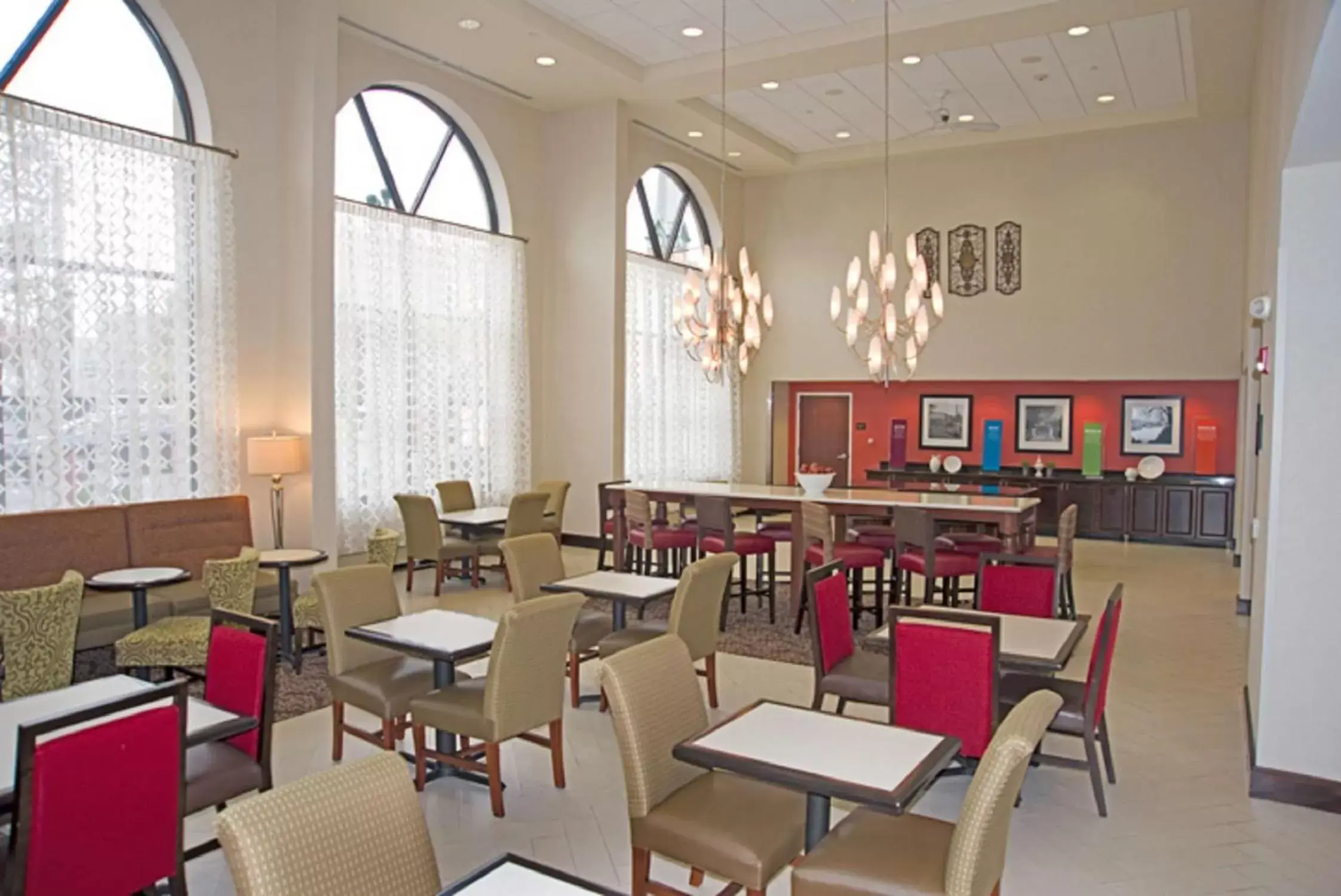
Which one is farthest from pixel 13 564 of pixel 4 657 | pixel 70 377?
pixel 4 657

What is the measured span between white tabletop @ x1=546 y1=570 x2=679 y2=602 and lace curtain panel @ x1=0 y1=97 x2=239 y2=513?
3539 mm

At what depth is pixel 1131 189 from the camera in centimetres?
1138

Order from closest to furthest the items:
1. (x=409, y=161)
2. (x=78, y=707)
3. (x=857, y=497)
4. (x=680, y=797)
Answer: (x=680, y=797) < (x=78, y=707) < (x=857, y=497) < (x=409, y=161)

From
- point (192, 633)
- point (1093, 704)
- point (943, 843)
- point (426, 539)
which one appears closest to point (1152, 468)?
point (426, 539)

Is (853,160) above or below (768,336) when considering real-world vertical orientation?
above

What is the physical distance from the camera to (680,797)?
118 inches

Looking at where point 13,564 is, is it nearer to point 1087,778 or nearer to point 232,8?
point 232,8

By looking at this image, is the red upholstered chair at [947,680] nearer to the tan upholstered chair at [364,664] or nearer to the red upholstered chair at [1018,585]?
the red upholstered chair at [1018,585]

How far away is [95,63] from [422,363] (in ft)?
11.8

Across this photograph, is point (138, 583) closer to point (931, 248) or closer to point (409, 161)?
point (409, 161)

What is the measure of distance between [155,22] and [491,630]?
5745 millimetres

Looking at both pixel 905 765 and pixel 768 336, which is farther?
pixel 768 336

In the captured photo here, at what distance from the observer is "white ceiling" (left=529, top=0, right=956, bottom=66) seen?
8.10 m

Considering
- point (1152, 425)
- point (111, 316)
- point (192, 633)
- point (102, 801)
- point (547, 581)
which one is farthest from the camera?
point (1152, 425)
